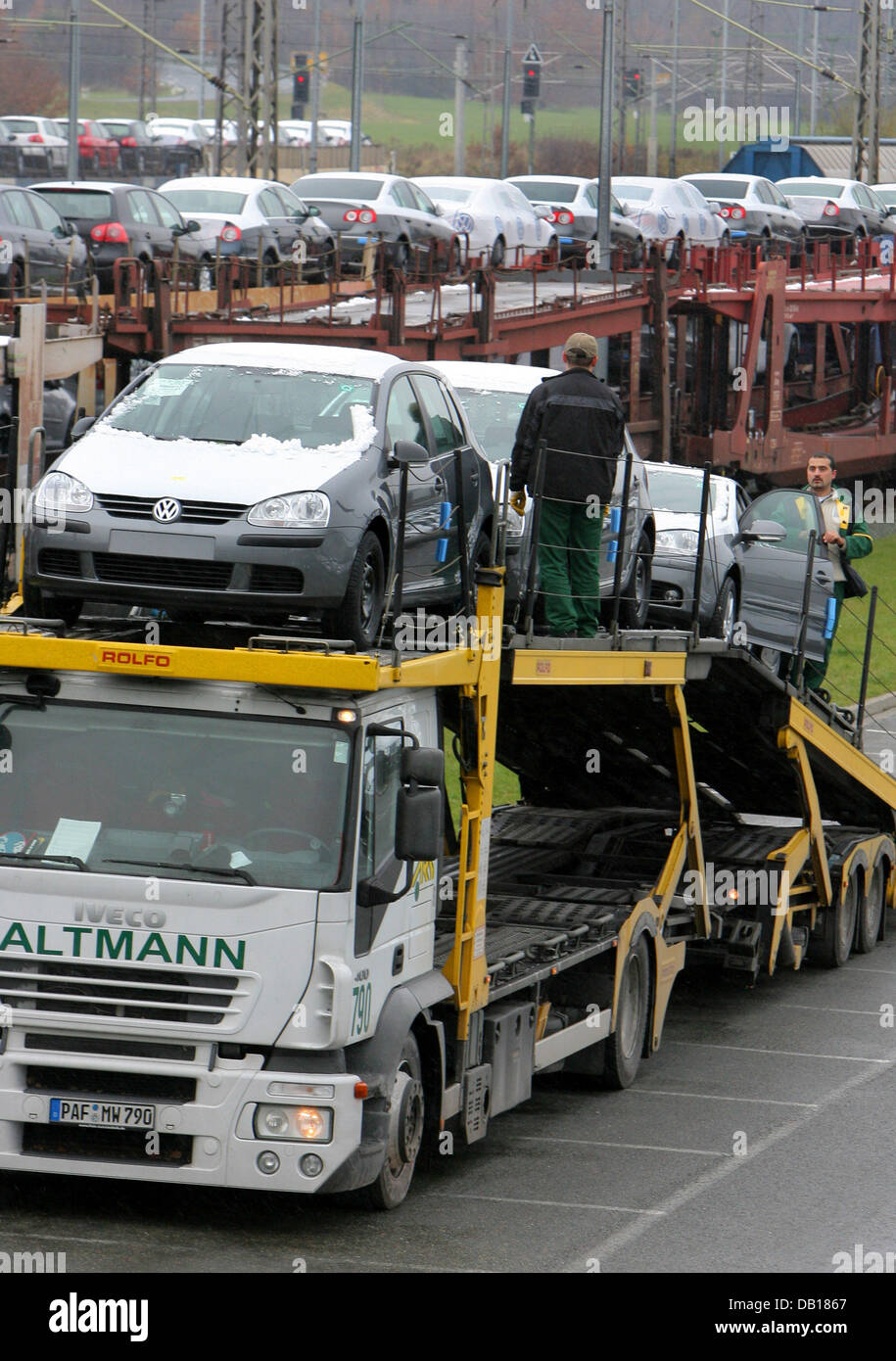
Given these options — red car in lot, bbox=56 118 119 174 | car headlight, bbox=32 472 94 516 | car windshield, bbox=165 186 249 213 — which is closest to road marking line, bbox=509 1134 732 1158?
car headlight, bbox=32 472 94 516

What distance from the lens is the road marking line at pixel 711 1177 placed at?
27.4 ft

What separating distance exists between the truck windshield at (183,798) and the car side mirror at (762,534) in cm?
773

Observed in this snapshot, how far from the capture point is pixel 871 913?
51.9 feet

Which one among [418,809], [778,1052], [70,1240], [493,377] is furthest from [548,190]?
[70,1240]

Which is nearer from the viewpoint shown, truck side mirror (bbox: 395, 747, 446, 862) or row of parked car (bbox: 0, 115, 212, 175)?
truck side mirror (bbox: 395, 747, 446, 862)

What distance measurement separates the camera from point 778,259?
35.8m

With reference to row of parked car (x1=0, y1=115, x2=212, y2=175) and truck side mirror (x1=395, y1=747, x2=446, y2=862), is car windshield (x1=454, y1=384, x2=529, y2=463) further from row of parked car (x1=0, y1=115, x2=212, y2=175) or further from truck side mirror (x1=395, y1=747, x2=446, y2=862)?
row of parked car (x1=0, y1=115, x2=212, y2=175)

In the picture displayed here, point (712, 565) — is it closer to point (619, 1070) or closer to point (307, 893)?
point (619, 1070)

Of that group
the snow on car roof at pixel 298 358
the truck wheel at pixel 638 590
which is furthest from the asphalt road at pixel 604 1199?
the snow on car roof at pixel 298 358

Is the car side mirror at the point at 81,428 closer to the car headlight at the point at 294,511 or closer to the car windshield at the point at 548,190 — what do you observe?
the car headlight at the point at 294,511

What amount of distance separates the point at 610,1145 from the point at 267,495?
3275 millimetres

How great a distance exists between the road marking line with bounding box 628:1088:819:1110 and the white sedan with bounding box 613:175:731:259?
31.0 meters

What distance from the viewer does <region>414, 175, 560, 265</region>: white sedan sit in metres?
35.8

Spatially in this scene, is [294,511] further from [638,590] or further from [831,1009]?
[831,1009]
